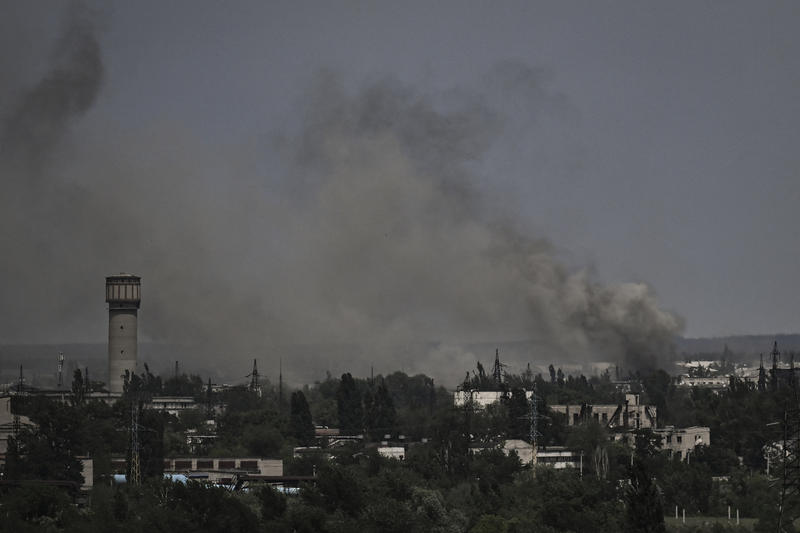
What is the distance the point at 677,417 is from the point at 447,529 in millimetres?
58078

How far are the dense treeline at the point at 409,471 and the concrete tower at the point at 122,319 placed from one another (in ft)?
21.8

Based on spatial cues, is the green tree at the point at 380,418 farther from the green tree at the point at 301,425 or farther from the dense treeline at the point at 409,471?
the green tree at the point at 301,425

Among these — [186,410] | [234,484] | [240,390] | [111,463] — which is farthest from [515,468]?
[240,390]

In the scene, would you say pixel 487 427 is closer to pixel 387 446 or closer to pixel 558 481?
pixel 387 446

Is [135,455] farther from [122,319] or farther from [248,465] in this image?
[122,319]

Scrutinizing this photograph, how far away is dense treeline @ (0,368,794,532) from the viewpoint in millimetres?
55938

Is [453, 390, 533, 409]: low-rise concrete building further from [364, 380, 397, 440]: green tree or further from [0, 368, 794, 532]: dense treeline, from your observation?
[364, 380, 397, 440]: green tree

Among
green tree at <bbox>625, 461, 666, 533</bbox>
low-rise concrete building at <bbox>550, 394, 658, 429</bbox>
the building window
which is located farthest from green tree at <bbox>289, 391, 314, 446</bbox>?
green tree at <bbox>625, 461, 666, 533</bbox>

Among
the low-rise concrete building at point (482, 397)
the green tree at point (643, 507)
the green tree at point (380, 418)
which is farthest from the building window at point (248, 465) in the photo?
the green tree at point (643, 507)

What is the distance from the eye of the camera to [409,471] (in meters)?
79.9

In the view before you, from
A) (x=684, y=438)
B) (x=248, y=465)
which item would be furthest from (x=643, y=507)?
(x=684, y=438)

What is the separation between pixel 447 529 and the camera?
59.1 metres

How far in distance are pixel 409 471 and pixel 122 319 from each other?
5143cm

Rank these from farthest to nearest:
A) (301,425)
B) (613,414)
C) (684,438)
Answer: (613,414)
(301,425)
(684,438)
